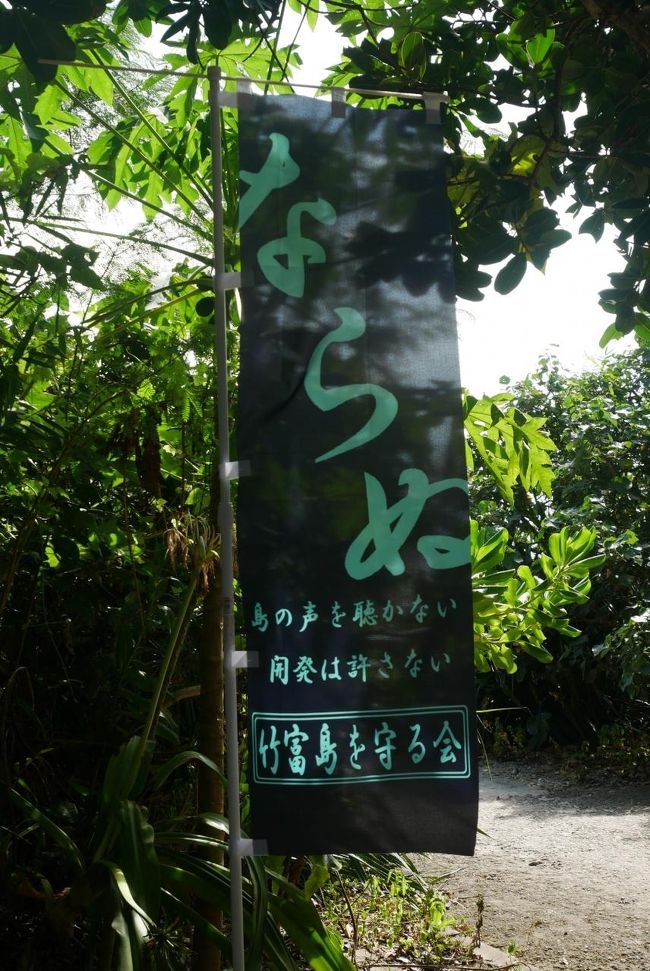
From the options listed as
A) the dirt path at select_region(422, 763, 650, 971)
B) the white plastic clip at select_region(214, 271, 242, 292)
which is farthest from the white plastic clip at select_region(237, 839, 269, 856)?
the dirt path at select_region(422, 763, 650, 971)

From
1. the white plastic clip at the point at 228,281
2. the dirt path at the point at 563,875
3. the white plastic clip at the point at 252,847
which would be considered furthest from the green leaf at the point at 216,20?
the dirt path at the point at 563,875

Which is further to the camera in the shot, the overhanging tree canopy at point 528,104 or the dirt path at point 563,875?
the dirt path at point 563,875

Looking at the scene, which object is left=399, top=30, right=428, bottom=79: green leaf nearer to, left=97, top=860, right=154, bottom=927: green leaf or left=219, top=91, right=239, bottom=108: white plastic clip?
left=219, top=91, right=239, bottom=108: white plastic clip

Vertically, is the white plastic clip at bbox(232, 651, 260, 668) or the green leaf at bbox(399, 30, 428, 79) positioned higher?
the green leaf at bbox(399, 30, 428, 79)

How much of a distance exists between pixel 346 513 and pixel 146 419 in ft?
3.10

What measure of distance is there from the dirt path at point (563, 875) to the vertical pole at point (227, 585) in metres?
2.10

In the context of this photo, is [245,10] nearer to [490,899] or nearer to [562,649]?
[490,899]

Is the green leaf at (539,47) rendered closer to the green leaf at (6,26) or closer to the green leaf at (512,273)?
the green leaf at (512,273)

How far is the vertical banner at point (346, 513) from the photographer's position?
1.75 m

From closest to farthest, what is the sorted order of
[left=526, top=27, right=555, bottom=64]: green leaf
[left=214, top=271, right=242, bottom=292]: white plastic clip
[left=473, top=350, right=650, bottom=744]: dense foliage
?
[left=214, top=271, right=242, bottom=292]: white plastic clip → [left=526, top=27, right=555, bottom=64]: green leaf → [left=473, top=350, right=650, bottom=744]: dense foliage

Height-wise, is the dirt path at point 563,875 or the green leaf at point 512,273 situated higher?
the green leaf at point 512,273

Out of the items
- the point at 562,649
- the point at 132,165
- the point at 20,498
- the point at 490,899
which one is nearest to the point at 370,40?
the point at 132,165

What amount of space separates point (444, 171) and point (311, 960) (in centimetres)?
187

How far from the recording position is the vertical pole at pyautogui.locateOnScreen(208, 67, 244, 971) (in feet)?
5.65
